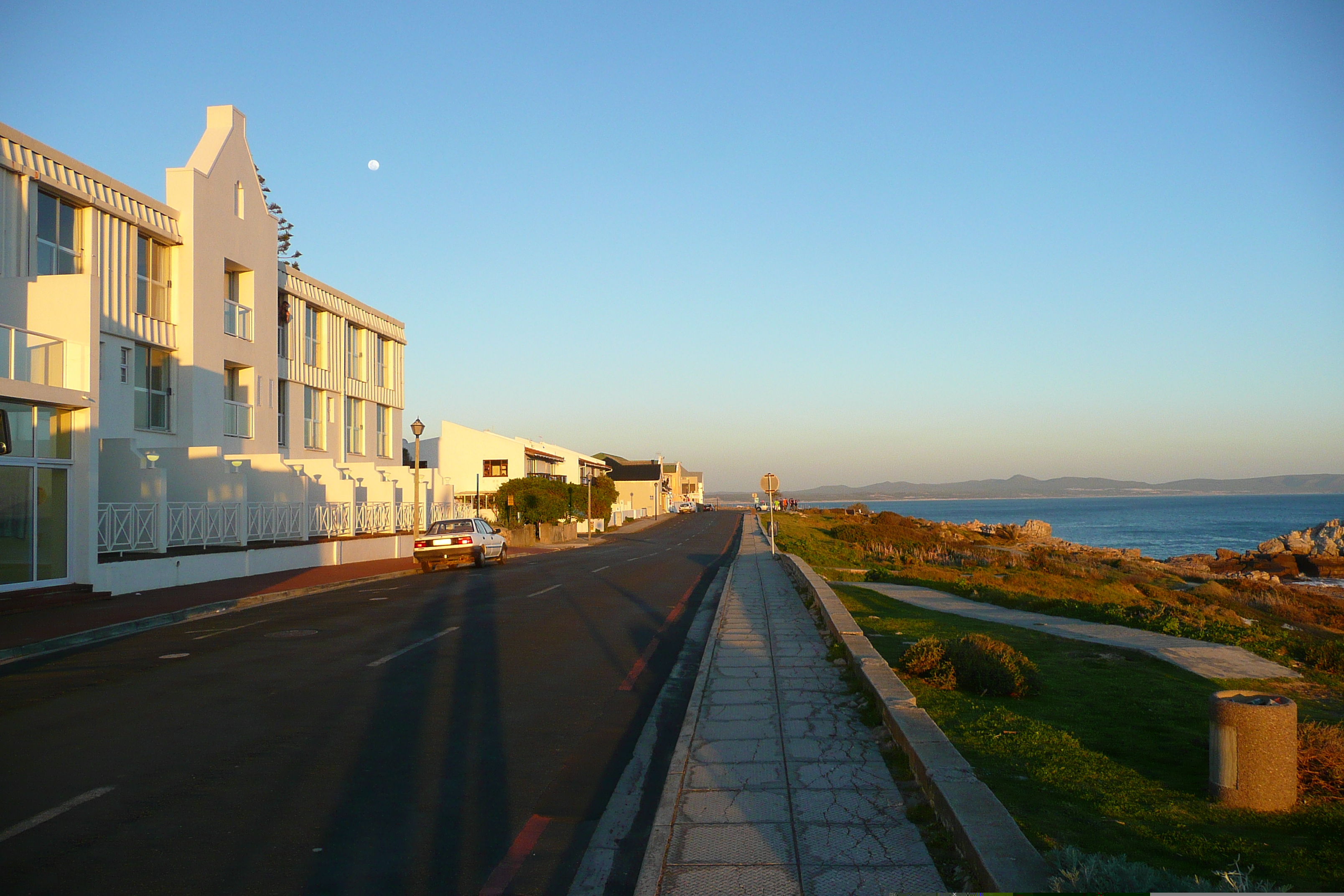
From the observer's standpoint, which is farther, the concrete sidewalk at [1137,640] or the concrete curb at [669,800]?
the concrete sidewalk at [1137,640]

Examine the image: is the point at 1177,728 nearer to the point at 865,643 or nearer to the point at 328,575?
the point at 865,643

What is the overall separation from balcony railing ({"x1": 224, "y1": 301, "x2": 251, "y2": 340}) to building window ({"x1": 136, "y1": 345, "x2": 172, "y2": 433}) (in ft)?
11.0

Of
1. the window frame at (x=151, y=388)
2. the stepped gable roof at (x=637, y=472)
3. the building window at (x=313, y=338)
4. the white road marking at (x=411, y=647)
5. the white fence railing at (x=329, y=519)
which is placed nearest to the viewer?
the white road marking at (x=411, y=647)

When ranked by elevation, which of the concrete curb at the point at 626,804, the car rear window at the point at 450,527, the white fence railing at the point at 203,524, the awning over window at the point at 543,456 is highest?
the awning over window at the point at 543,456

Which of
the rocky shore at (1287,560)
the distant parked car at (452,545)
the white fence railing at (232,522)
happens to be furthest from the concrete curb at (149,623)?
the rocky shore at (1287,560)

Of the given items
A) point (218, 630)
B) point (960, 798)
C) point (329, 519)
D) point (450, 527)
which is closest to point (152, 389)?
point (329, 519)

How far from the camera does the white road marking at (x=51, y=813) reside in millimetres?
5633

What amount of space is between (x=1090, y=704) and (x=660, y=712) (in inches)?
157

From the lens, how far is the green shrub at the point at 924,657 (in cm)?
923

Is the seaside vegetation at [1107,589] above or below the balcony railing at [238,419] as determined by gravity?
below

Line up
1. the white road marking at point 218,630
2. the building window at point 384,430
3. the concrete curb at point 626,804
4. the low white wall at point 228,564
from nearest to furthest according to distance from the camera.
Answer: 1. the concrete curb at point 626,804
2. the white road marking at point 218,630
3. the low white wall at point 228,564
4. the building window at point 384,430

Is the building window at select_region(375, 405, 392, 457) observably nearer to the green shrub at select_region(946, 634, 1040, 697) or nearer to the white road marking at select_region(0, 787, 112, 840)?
the green shrub at select_region(946, 634, 1040, 697)

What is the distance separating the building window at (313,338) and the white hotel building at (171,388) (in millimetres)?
79

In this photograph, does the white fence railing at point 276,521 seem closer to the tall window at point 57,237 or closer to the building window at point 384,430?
the tall window at point 57,237
